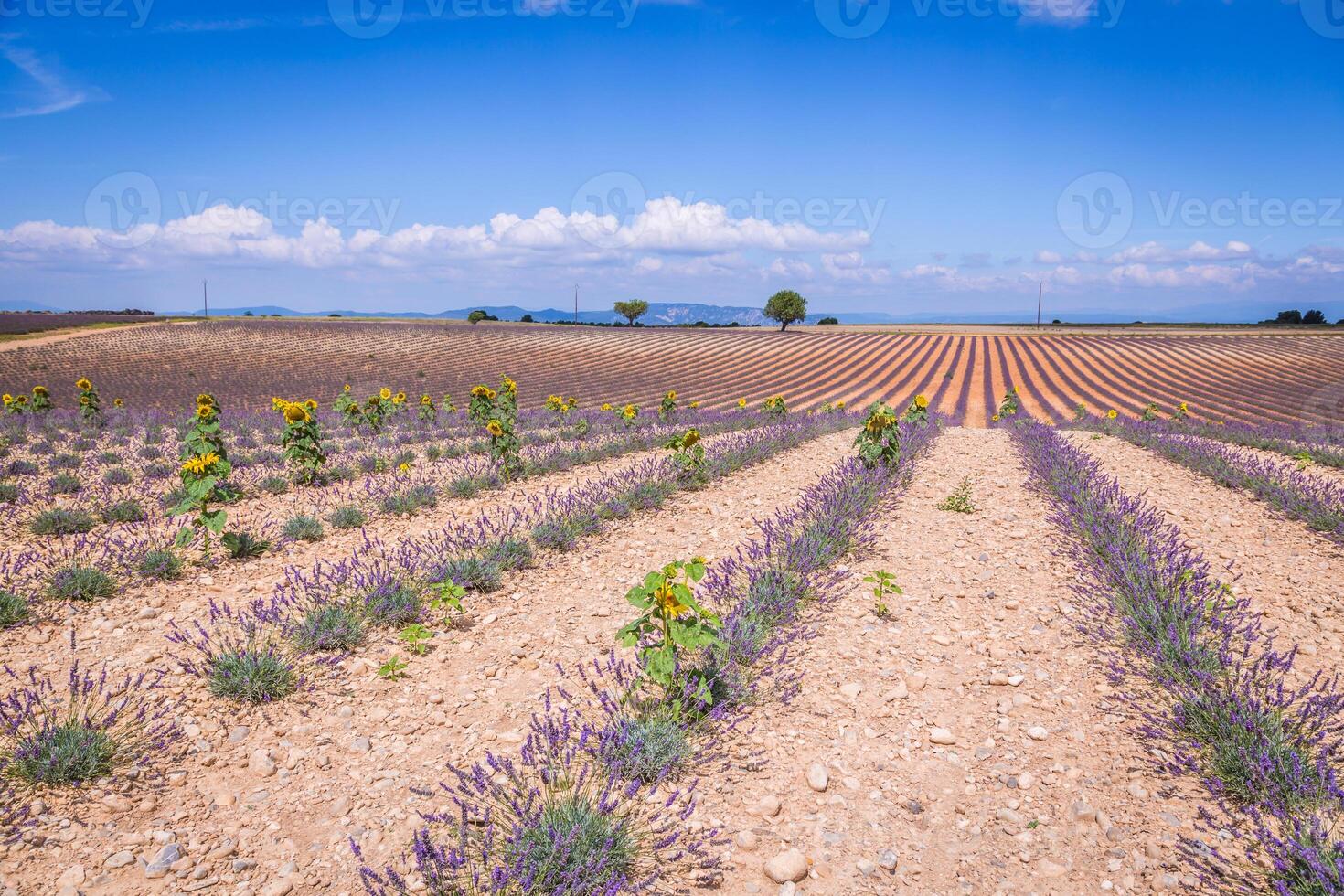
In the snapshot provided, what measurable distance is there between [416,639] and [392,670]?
343mm

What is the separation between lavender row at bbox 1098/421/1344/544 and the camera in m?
7.02

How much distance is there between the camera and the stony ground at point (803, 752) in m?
2.61

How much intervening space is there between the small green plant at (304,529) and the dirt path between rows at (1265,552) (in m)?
8.54

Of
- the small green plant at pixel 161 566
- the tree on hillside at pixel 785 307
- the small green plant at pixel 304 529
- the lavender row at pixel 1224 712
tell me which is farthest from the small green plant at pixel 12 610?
the tree on hillside at pixel 785 307

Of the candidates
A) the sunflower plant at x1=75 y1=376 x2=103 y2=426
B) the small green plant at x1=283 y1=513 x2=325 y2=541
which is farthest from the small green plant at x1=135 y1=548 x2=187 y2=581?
the sunflower plant at x1=75 y1=376 x2=103 y2=426

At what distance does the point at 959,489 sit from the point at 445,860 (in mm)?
7837

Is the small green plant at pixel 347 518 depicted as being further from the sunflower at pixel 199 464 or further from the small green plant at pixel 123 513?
the small green plant at pixel 123 513

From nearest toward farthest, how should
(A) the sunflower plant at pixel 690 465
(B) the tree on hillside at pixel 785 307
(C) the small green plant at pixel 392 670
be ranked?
(C) the small green plant at pixel 392 670, (A) the sunflower plant at pixel 690 465, (B) the tree on hillside at pixel 785 307

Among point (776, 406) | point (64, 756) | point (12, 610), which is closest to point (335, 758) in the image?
point (64, 756)

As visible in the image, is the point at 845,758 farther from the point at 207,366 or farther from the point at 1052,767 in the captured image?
the point at 207,366

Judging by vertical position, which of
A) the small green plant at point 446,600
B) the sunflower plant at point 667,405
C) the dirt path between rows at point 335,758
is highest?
the sunflower plant at point 667,405

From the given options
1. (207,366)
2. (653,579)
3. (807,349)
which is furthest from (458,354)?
(653,579)

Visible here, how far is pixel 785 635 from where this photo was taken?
14.5 ft

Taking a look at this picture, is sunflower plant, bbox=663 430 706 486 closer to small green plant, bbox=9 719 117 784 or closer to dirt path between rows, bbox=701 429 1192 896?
dirt path between rows, bbox=701 429 1192 896
